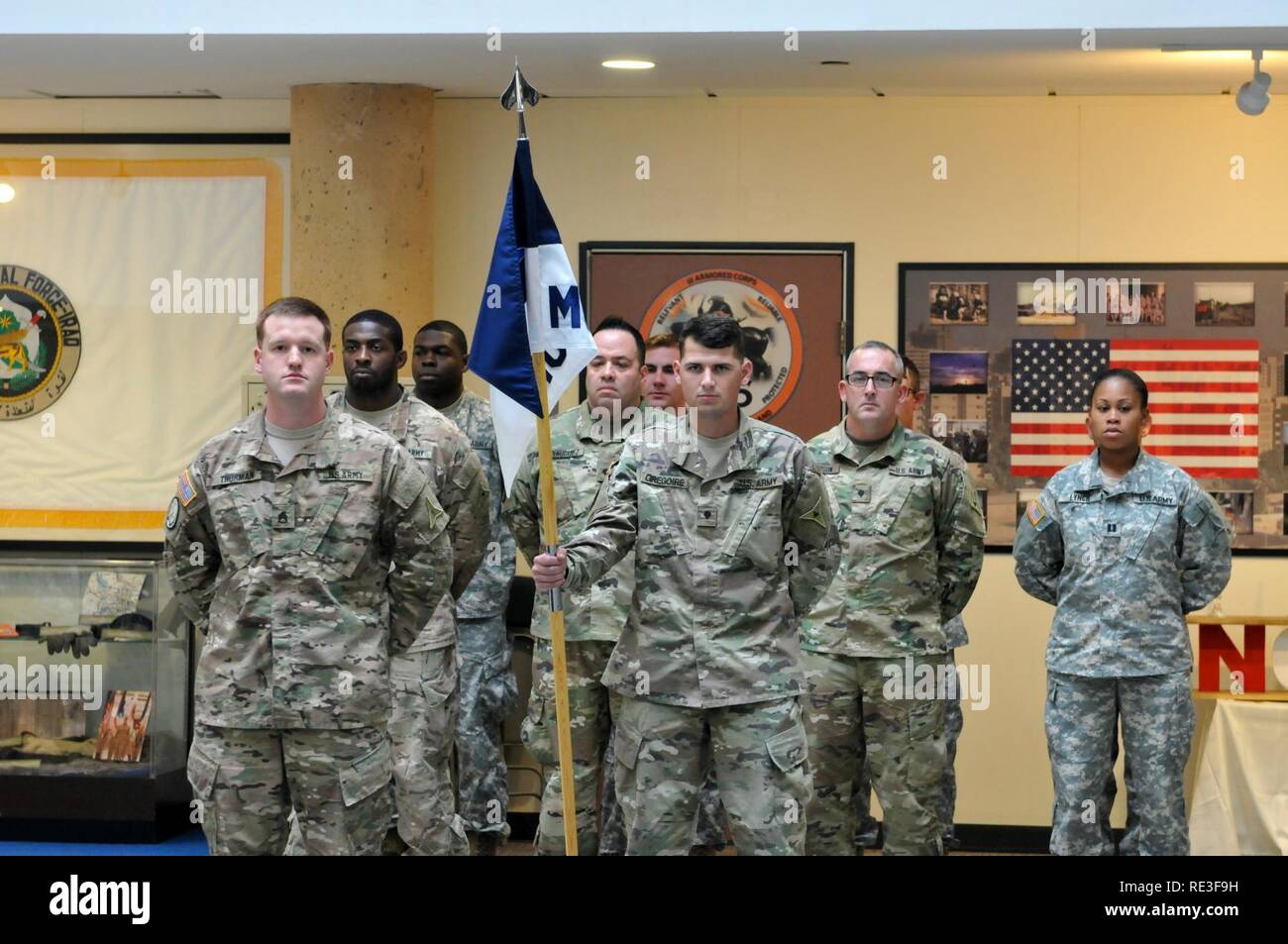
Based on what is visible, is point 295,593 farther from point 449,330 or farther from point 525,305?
point 449,330

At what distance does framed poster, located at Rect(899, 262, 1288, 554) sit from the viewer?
7.44 meters

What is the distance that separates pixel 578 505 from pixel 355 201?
2.09m

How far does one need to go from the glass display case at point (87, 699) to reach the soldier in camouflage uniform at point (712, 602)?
10.4ft

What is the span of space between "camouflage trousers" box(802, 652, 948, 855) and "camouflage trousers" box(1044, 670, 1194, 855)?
50 centimetres

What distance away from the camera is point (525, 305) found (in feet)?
15.2

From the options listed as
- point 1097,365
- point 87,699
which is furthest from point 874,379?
point 87,699

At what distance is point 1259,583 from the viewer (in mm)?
7410

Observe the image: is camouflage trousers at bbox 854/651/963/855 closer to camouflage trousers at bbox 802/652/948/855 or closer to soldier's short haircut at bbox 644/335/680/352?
camouflage trousers at bbox 802/652/948/855

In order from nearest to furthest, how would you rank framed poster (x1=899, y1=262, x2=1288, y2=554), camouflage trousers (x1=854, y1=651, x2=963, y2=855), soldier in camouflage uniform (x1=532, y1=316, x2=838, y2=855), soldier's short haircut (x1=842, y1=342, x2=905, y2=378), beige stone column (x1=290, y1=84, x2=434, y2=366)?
soldier in camouflage uniform (x1=532, y1=316, x2=838, y2=855) < soldier's short haircut (x1=842, y1=342, x2=905, y2=378) < camouflage trousers (x1=854, y1=651, x2=963, y2=855) < beige stone column (x1=290, y1=84, x2=434, y2=366) < framed poster (x1=899, y1=262, x2=1288, y2=554)

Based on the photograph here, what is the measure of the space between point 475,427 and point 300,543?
2214mm

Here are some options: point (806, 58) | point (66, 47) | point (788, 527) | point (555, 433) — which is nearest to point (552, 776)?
point (555, 433)

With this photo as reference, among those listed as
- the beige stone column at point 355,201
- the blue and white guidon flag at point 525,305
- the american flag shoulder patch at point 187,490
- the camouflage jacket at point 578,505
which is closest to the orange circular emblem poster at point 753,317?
the beige stone column at point 355,201

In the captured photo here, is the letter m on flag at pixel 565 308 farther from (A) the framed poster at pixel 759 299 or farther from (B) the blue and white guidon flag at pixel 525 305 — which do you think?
(A) the framed poster at pixel 759 299

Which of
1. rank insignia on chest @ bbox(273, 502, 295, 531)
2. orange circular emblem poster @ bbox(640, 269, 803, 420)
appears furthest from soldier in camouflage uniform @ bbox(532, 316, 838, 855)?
orange circular emblem poster @ bbox(640, 269, 803, 420)
